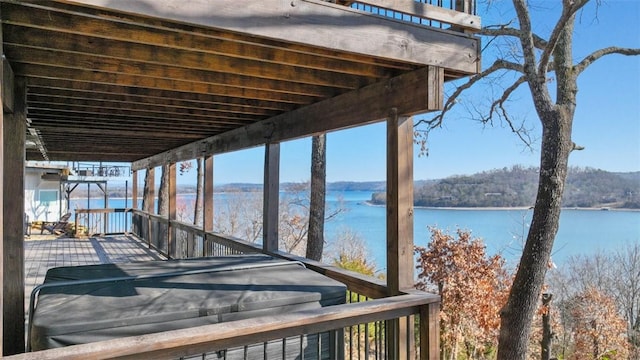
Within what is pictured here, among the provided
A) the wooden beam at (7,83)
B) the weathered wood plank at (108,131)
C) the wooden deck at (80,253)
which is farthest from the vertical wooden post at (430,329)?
the wooden deck at (80,253)

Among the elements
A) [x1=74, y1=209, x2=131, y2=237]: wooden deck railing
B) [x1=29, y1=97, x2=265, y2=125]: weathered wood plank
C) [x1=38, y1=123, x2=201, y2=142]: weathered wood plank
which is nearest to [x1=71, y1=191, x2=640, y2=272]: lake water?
[x1=74, y1=209, x2=131, y2=237]: wooden deck railing

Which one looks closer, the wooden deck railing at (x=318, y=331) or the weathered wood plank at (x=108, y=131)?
the wooden deck railing at (x=318, y=331)

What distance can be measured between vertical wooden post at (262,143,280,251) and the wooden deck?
4369 mm

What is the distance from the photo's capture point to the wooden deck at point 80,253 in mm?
8164

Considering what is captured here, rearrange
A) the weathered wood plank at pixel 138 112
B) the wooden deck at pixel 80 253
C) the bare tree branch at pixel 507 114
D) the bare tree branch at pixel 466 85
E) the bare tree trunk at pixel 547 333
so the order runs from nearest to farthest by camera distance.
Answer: the weathered wood plank at pixel 138 112, the wooden deck at pixel 80 253, the bare tree branch at pixel 466 85, the bare tree trunk at pixel 547 333, the bare tree branch at pixel 507 114

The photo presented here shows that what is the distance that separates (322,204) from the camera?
8492 millimetres

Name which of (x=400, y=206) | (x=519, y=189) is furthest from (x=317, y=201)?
(x=519, y=189)

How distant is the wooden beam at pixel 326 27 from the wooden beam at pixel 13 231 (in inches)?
67.3

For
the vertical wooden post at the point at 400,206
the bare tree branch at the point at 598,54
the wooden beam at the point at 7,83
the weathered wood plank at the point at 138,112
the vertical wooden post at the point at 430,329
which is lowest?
the vertical wooden post at the point at 430,329

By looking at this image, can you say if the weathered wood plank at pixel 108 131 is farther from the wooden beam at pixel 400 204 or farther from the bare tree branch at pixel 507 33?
the bare tree branch at pixel 507 33

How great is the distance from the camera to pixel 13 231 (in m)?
2.81

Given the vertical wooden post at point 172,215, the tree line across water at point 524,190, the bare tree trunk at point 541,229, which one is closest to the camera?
the bare tree trunk at point 541,229

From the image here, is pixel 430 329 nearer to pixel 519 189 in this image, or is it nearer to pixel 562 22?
pixel 562 22

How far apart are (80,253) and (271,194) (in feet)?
23.6
